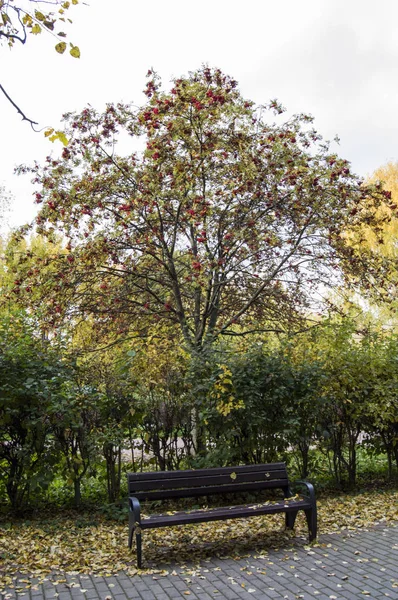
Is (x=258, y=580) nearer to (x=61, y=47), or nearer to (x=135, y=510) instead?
(x=135, y=510)

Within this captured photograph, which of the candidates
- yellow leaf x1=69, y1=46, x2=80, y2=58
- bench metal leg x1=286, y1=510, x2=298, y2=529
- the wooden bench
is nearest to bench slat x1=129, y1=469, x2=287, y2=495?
the wooden bench

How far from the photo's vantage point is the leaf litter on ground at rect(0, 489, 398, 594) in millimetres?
4438

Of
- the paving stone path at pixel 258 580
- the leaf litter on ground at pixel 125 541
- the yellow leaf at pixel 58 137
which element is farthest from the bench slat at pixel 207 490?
the yellow leaf at pixel 58 137

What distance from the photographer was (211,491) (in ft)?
17.3

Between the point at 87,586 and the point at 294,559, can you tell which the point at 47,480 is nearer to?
the point at 87,586

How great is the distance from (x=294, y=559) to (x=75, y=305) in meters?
5.70

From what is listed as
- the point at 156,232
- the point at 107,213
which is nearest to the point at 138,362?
the point at 156,232

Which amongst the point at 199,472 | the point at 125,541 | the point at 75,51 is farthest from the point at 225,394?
the point at 75,51

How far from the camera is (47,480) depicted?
5941 mm

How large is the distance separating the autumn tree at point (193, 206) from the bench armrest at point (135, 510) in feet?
8.43

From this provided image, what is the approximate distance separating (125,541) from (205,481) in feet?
3.23

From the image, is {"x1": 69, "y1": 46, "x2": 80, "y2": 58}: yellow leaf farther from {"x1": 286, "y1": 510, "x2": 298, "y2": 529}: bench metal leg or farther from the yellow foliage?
{"x1": 286, "y1": 510, "x2": 298, "y2": 529}: bench metal leg

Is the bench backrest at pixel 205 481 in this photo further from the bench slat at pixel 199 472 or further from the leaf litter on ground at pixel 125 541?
the leaf litter on ground at pixel 125 541

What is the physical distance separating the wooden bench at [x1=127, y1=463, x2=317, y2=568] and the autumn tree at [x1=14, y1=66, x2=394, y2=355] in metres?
2.02
